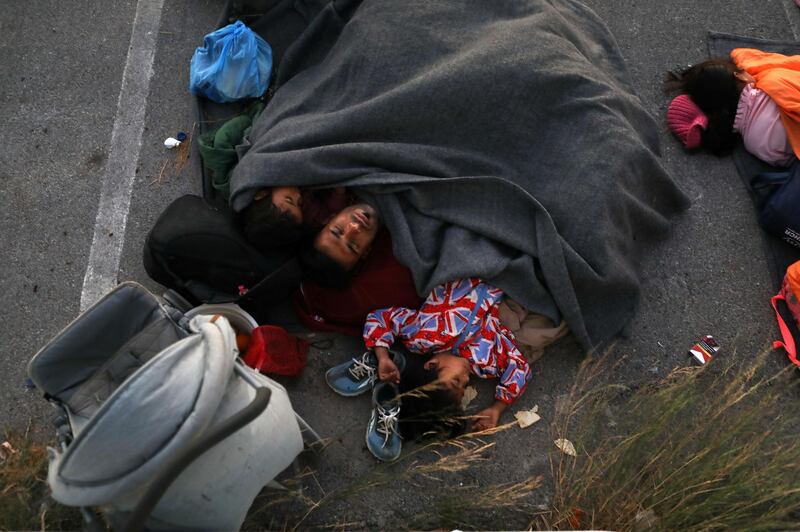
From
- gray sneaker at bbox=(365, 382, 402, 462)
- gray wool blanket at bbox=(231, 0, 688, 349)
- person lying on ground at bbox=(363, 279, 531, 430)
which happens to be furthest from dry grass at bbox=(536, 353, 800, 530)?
gray sneaker at bbox=(365, 382, 402, 462)

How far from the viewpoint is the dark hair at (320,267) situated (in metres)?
2.75

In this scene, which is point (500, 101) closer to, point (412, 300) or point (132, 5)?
point (412, 300)

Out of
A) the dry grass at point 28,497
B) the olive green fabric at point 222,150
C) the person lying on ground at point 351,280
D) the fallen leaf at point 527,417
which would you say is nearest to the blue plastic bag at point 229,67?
the olive green fabric at point 222,150

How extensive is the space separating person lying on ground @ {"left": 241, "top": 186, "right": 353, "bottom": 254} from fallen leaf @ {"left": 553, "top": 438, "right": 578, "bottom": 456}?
1.46 metres

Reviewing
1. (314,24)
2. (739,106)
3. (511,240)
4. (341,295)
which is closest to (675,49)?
(739,106)

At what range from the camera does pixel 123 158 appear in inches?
125

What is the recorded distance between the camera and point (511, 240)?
2.75m

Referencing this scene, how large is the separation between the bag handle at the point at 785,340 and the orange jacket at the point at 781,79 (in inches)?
30.9

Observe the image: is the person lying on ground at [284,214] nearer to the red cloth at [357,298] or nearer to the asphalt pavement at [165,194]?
the red cloth at [357,298]

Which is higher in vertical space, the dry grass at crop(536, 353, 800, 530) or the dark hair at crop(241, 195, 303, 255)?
the dark hair at crop(241, 195, 303, 255)

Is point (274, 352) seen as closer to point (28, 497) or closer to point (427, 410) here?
point (427, 410)

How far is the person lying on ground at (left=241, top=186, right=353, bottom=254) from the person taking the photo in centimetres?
Answer: 269

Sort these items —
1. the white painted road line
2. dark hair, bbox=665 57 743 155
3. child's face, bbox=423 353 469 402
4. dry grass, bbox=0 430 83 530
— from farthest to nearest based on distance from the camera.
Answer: dark hair, bbox=665 57 743 155
the white painted road line
child's face, bbox=423 353 469 402
dry grass, bbox=0 430 83 530

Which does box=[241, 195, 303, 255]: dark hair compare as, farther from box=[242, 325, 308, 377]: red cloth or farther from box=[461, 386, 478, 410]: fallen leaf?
box=[461, 386, 478, 410]: fallen leaf
